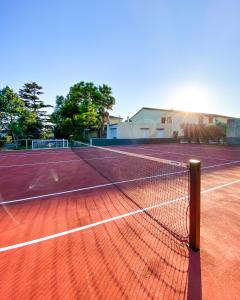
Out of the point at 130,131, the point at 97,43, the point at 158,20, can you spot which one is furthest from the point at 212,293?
the point at 130,131

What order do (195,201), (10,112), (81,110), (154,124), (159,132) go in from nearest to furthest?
(195,201), (10,112), (81,110), (154,124), (159,132)

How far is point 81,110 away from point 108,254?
27.7m

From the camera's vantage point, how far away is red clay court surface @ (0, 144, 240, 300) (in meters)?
2.27

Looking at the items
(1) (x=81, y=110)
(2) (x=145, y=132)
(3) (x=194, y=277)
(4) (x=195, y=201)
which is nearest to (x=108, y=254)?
(3) (x=194, y=277)

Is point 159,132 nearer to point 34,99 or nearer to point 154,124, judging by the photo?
point 154,124

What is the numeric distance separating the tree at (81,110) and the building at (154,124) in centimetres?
437

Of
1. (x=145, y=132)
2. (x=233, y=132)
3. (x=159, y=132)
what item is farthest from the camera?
(x=159, y=132)

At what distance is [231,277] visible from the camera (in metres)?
2.44

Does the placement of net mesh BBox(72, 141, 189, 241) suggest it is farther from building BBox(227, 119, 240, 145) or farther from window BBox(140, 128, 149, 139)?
window BBox(140, 128, 149, 139)

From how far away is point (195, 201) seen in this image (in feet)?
9.61

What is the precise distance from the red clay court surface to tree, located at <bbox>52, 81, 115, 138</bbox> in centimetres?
2484

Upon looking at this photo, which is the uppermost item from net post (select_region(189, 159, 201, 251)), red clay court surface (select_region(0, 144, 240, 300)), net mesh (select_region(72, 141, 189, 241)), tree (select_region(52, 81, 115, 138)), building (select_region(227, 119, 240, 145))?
tree (select_region(52, 81, 115, 138))

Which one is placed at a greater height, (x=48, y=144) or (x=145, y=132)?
(x=145, y=132)

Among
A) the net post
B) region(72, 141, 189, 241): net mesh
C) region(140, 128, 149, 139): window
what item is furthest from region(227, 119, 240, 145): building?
the net post
